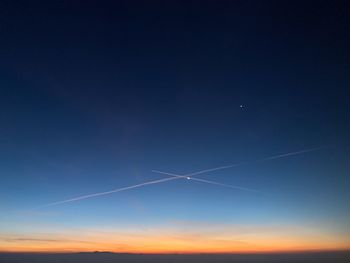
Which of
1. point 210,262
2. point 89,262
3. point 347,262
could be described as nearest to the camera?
point 347,262

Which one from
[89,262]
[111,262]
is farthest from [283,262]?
[89,262]

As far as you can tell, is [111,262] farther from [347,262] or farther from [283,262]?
[347,262]

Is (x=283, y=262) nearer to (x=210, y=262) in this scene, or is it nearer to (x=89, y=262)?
(x=210, y=262)

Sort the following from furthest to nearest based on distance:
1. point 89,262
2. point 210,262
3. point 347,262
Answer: point 210,262, point 89,262, point 347,262

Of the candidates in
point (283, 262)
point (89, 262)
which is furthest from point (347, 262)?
point (283, 262)

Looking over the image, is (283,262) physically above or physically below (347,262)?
below

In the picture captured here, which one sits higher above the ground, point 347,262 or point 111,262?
point 347,262

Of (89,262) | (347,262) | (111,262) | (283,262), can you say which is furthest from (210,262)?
(347,262)

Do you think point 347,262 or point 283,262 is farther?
point 283,262
